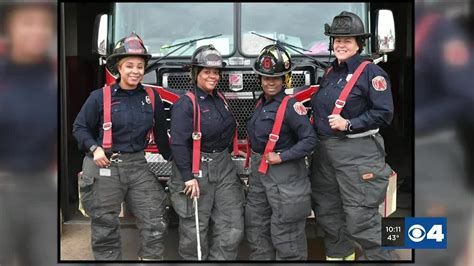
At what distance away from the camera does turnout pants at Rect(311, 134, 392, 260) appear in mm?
3588

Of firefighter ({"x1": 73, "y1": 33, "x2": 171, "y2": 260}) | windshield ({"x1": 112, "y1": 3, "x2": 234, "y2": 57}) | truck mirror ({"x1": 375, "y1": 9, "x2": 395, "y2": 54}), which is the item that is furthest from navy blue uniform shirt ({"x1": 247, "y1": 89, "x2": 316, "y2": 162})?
truck mirror ({"x1": 375, "y1": 9, "x2": 395, "y2": 54})

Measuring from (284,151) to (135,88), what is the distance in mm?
1006

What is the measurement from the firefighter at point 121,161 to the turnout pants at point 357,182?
42.6 inches

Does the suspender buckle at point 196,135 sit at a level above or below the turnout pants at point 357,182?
above

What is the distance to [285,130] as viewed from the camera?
3.59m

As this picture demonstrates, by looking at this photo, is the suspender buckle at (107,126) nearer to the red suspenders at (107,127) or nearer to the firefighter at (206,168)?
the red suspenders at (107,127)

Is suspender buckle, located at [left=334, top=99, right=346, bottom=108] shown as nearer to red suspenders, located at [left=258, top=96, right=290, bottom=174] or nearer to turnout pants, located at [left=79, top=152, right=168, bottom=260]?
red suspenders, located at [left=258, top=96, right=290, bottom=174]

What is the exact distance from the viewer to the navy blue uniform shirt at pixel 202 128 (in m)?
3.58

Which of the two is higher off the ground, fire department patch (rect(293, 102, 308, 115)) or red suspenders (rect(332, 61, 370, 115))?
red suspenders (rect(332, 61, 370, 115))

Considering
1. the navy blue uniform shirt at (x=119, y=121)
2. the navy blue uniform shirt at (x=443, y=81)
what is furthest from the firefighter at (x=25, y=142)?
the navy blue uniform shirt at (x=443, y=81)

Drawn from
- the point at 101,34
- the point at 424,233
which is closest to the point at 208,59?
the point at 101,34

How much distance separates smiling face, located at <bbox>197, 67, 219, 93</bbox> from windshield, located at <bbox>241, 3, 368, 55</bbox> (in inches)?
39.1

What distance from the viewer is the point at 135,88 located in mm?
3648

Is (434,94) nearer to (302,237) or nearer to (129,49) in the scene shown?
(302,237)
